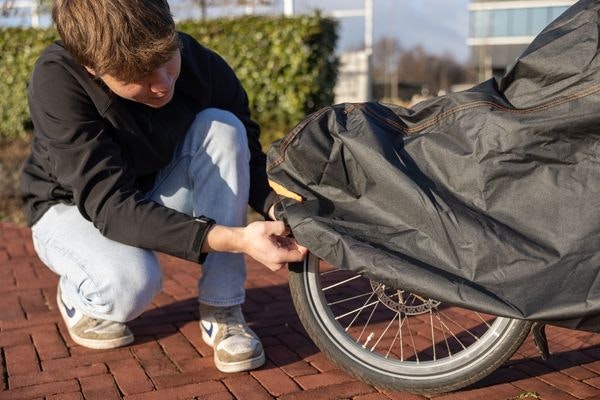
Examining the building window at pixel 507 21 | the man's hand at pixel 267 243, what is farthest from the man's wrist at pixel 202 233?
the building window at pixel 507 21

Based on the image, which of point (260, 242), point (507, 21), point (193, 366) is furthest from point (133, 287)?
point (507, 21)

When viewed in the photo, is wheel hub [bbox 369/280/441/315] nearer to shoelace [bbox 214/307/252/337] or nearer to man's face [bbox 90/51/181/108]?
shoelace [bbox 214/307/252/337]

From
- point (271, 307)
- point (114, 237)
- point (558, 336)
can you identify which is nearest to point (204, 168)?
point (114, 237)

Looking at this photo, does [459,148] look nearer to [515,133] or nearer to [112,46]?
[515,133]

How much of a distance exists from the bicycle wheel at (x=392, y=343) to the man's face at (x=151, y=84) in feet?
2.47

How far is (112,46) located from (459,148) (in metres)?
1.13

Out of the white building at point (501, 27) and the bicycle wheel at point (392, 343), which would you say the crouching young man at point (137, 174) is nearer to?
the bicycle wheel at point (392, 343)

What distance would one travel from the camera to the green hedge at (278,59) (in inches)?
272

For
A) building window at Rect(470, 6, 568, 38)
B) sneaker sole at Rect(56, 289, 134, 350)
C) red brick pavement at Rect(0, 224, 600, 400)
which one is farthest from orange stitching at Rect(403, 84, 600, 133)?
building window at Rect(470, 6, 568, 38)

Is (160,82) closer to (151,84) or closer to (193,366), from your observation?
(151,84)

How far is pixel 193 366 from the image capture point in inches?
109

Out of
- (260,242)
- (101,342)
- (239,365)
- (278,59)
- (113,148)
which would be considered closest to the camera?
(260,242)

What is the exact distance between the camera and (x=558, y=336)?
307 cm

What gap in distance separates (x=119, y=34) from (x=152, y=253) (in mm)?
876
